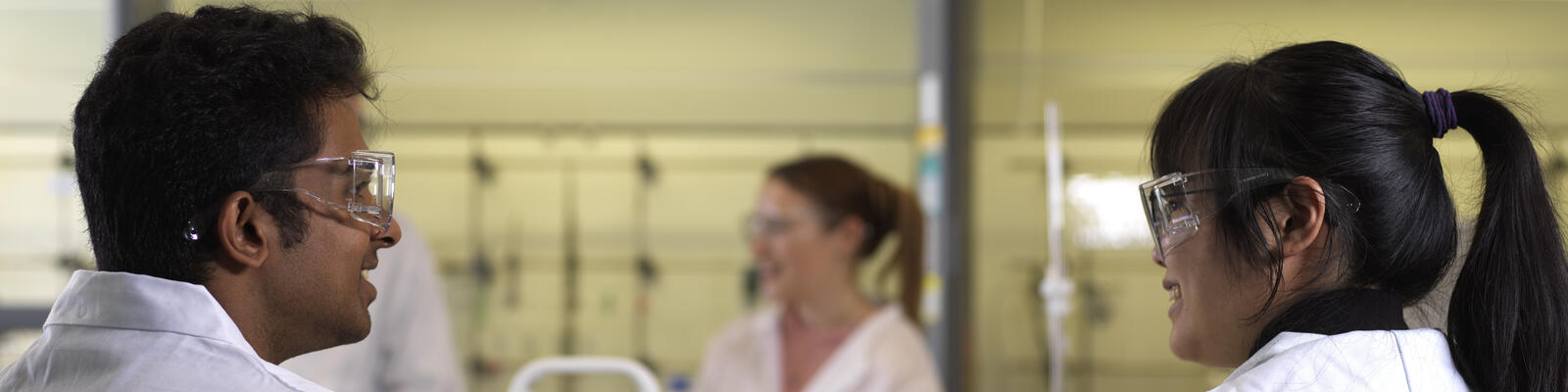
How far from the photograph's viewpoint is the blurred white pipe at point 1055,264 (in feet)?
7.70

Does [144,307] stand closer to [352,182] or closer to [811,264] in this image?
[352,182]

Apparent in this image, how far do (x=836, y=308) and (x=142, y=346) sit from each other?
1878 mm

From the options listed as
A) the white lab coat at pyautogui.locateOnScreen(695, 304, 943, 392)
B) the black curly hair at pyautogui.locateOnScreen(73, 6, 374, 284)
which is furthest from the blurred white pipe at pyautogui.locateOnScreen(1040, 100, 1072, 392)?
the black curly hair at pyautogui.locateOnScreen(73, 6, 374, 284)

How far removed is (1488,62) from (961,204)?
2.33 metres

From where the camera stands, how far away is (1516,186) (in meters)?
0.93

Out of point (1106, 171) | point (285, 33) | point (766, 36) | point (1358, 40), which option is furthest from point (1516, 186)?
point (766, 36)

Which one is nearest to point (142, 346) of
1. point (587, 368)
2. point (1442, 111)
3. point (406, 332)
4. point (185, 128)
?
point (185, 128)

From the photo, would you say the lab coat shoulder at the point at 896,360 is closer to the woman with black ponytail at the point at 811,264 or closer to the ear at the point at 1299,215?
the woman with black ponytail at the point at 811,264

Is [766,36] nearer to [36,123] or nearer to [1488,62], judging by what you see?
[36,123]

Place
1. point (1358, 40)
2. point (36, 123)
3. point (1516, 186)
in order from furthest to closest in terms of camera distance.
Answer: point (36, 123) → point (1358, 40) → point (1516, 186)

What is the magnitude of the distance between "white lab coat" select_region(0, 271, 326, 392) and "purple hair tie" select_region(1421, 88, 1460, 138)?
0.89m

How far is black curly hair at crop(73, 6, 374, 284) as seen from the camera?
891 millimetres

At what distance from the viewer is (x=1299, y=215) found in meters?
0.98

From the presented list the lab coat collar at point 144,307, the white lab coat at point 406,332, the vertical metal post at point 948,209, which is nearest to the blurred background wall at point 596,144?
the vertical metal post at point 948,209
